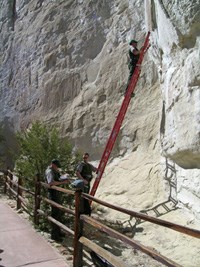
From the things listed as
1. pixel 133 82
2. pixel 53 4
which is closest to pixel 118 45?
pixel 53 4

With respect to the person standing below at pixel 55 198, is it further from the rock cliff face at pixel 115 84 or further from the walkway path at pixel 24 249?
the rock cliff face at pixel 115 84

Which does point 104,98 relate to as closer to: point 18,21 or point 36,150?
point 36,150

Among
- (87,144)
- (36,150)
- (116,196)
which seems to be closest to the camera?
(36,150)

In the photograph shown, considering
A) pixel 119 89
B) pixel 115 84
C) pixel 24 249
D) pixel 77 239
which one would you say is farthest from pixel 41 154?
pixel 115 84

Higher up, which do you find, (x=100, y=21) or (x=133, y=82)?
(x=100, y=21)

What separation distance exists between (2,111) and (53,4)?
24.7 feet

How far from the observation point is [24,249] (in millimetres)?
5949

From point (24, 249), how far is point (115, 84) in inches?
500

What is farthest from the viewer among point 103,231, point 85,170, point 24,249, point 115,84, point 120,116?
point 115,84

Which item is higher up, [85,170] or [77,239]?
[85,170]

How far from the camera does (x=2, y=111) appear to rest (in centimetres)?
2427

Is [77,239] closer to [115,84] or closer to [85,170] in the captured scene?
[85,170]

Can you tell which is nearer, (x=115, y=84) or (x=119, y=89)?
(x=119, y=89)

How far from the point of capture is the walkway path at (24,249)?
533 centimetres
